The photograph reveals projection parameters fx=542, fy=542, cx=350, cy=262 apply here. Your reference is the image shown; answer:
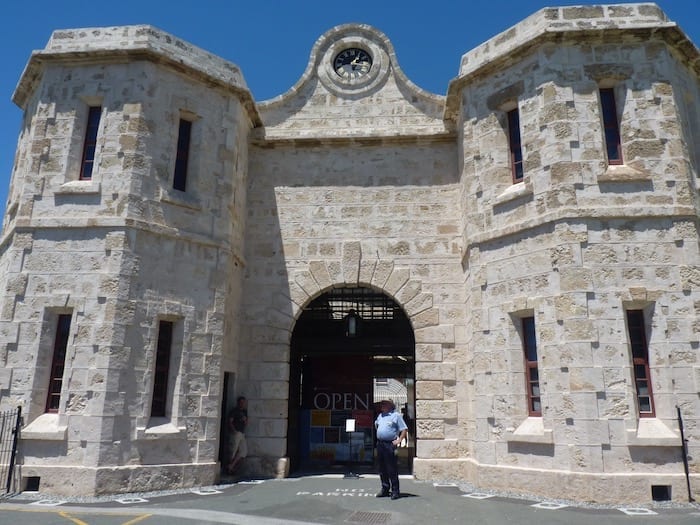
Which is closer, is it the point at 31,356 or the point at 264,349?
the point at 31,356

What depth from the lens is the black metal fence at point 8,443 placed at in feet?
28.6

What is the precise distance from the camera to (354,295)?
45.2 ft

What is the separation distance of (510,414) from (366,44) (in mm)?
9171

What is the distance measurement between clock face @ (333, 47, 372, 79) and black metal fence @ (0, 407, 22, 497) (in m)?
9.77

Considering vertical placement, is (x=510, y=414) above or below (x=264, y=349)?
below

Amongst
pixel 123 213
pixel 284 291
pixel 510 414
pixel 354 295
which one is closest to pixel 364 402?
pixel 354 295

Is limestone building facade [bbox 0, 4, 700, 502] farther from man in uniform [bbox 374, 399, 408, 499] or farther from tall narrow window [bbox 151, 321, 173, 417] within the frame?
man in uniform [bbox 374, 399, 408, 499]

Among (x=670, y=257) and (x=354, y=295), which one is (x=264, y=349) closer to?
(x=354, y=295)

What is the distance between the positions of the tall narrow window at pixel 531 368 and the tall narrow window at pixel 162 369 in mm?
6313

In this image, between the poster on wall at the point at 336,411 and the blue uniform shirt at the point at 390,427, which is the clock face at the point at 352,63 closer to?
the poster on wall at the point at 336,411

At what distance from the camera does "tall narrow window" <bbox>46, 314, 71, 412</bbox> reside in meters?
9.23

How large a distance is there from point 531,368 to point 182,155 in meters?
7.78

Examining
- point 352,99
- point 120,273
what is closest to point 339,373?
point 120,273

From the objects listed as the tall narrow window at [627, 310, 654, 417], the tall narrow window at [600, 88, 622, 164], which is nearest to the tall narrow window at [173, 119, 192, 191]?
the tall narrow window at [600, 88, 622, 164]
